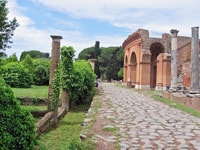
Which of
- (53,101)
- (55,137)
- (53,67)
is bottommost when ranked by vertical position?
(55,137)

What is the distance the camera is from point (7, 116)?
3.55m

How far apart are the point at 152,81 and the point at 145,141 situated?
25324 millimetres

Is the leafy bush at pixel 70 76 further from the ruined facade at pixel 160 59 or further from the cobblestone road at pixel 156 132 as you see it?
the ruined facade at pixel 160 59

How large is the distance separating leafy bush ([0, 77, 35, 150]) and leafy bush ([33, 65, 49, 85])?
24.2 m

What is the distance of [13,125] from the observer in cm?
362

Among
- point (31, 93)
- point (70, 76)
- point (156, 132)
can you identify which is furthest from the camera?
point (31, 93)

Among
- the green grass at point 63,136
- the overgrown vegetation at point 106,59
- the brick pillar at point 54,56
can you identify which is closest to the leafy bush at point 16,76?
the green grass at point 63,136

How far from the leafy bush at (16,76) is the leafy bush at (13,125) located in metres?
18.5

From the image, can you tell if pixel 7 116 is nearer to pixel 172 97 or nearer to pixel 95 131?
pixel 95 131

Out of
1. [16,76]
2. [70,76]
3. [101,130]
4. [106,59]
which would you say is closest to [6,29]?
[16,76]

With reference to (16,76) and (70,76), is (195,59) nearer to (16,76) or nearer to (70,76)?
(70,76)

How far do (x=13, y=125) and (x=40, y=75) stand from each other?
24.8m

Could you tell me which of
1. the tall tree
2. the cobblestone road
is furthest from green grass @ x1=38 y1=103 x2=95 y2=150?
the tall tree

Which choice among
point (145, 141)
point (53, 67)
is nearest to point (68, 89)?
point (53, 67)
